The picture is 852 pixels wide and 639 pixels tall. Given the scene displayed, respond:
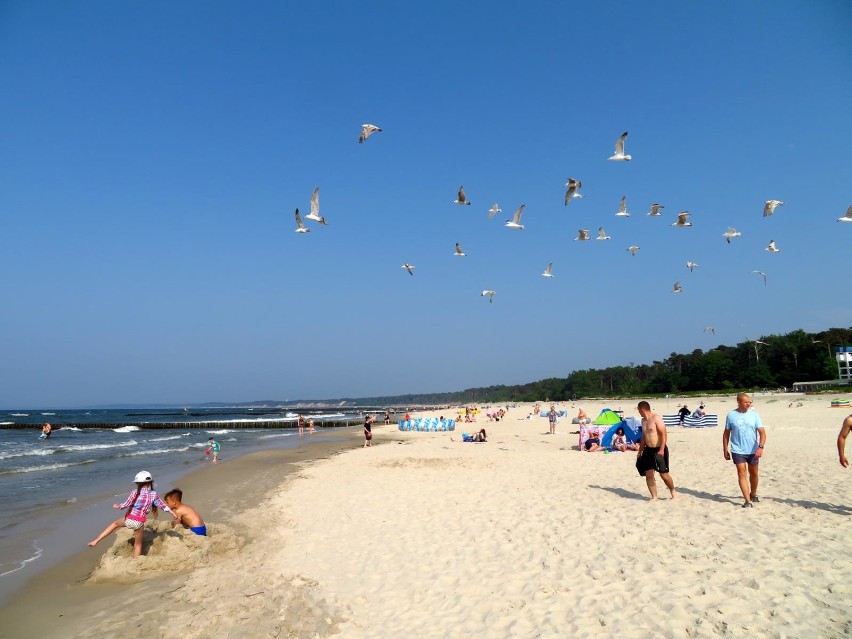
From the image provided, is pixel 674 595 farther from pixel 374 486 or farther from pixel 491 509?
pixel 374 486

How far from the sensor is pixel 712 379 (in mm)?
82250

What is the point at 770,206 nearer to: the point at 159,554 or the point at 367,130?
the point at 367,130

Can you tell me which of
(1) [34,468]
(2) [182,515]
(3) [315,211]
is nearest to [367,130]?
(3) [315,211]

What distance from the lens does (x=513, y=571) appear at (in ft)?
20.1

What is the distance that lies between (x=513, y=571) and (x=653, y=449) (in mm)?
4031

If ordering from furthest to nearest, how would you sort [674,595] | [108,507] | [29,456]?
[29,456], [108,507], [674,595]

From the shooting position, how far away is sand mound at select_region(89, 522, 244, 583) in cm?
718

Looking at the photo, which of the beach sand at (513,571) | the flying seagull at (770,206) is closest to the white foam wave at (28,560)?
the beach sand at (513,571)

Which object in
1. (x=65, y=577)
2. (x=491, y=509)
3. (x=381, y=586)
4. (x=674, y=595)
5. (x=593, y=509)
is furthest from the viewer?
(x=491, y=509)

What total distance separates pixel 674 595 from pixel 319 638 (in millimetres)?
3585

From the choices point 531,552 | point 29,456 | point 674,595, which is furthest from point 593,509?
point 29,456

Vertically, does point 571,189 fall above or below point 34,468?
above

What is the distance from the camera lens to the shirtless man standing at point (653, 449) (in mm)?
8523

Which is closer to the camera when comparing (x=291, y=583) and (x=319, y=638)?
(x=319, y=638)
